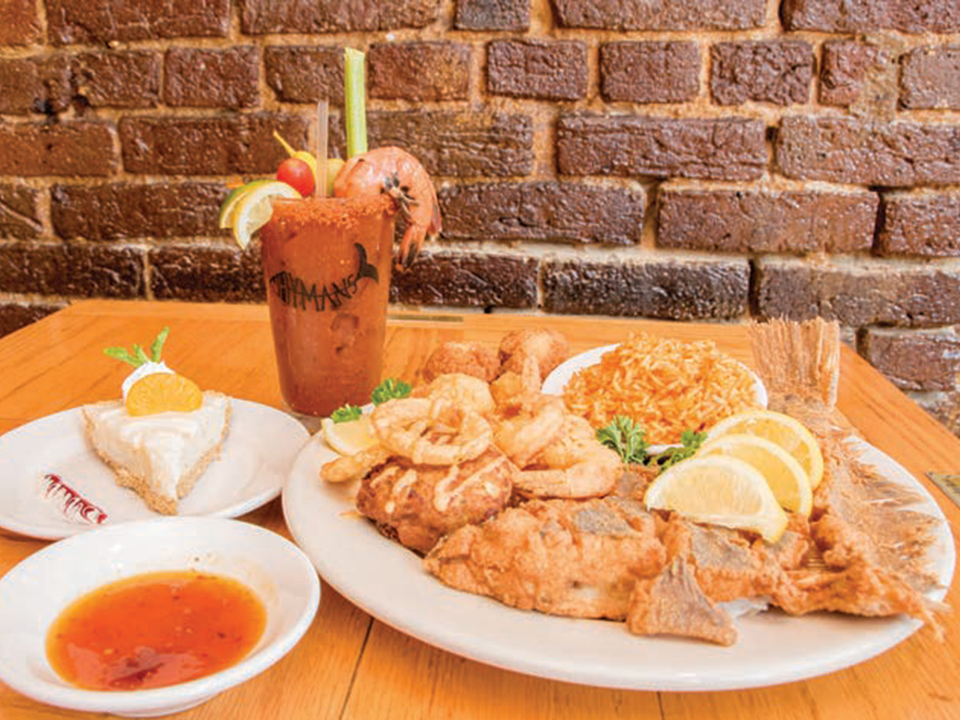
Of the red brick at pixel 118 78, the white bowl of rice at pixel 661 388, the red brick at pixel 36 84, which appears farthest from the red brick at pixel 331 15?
the white bowl of rice at pixel 661 388

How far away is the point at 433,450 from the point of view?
1.05m

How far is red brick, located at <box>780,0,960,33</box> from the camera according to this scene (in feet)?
8.23

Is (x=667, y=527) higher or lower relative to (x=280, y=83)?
lower

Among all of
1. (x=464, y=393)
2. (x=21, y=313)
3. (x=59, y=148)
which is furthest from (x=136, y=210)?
(x=464, y=393)

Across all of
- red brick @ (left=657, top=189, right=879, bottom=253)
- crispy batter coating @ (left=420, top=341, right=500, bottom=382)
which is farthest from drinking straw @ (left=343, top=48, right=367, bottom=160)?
red brick @ (left=657, top=189, right=879, bottom=253)

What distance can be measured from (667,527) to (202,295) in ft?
7.79

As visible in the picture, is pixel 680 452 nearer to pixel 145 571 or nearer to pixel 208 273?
pixel 145 571

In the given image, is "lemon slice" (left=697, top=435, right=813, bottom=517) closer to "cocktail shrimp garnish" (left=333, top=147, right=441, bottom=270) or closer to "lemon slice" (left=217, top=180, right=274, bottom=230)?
"cocktail shrimp garnish" (left=333, top=147, right=441, bottom=270)

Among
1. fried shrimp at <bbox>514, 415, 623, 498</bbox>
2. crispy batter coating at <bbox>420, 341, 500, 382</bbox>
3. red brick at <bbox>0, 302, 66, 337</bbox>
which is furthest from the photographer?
red brick at <bbox>0, 302, 66, 337</bbox>

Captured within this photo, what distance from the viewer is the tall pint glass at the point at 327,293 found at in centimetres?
149

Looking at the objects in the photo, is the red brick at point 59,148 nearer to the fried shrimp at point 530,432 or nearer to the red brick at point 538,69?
the red brick at point 538,69

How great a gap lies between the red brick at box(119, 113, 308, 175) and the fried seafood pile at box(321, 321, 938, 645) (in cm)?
176

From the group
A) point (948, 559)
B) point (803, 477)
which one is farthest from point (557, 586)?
point (948, 559)

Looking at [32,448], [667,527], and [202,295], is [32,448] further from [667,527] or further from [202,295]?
[202,295]
